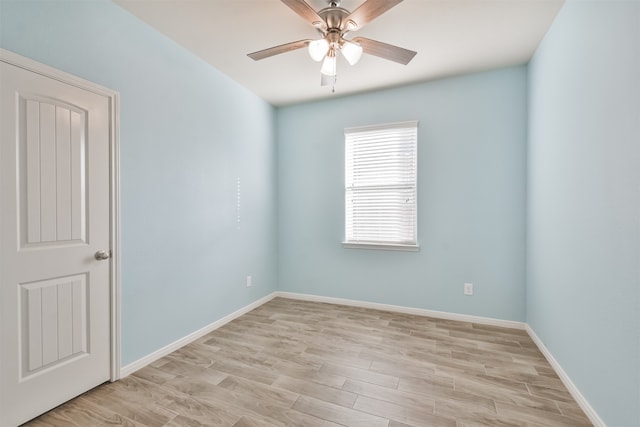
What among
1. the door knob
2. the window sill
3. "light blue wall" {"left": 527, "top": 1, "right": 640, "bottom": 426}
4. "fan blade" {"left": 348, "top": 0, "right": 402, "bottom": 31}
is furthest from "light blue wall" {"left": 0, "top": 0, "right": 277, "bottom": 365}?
"light blue wall" {"left": 527, "top": 1, "right": 640, "bottom": 426}

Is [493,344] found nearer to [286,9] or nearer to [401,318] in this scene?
[401,318]

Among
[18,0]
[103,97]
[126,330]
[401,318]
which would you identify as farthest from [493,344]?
[18,0]

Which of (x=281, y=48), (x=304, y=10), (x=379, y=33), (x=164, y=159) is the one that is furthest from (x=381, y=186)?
(x=164, y=159)

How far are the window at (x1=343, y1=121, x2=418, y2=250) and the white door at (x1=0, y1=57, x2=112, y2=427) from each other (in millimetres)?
2570

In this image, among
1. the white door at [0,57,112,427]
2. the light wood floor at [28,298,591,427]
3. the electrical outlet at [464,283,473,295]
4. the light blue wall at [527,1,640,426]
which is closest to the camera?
the light blue wall at [527,1,640,426]

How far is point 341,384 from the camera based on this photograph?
205cm

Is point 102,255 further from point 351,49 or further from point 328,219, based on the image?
point 328,219

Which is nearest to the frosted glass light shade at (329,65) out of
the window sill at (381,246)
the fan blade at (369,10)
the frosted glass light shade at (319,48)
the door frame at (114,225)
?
the frosted glass light shade at (319,48)

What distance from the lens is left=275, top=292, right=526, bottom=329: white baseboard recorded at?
304cm

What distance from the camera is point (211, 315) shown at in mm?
2996

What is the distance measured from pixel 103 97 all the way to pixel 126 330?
1.72 m

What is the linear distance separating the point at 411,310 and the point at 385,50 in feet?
9.08

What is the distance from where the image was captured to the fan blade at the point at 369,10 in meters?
1.65

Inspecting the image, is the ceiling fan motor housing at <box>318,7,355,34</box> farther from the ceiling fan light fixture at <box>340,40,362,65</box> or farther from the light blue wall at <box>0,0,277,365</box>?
the light blue wall at <box>0,0,277,365</box>
